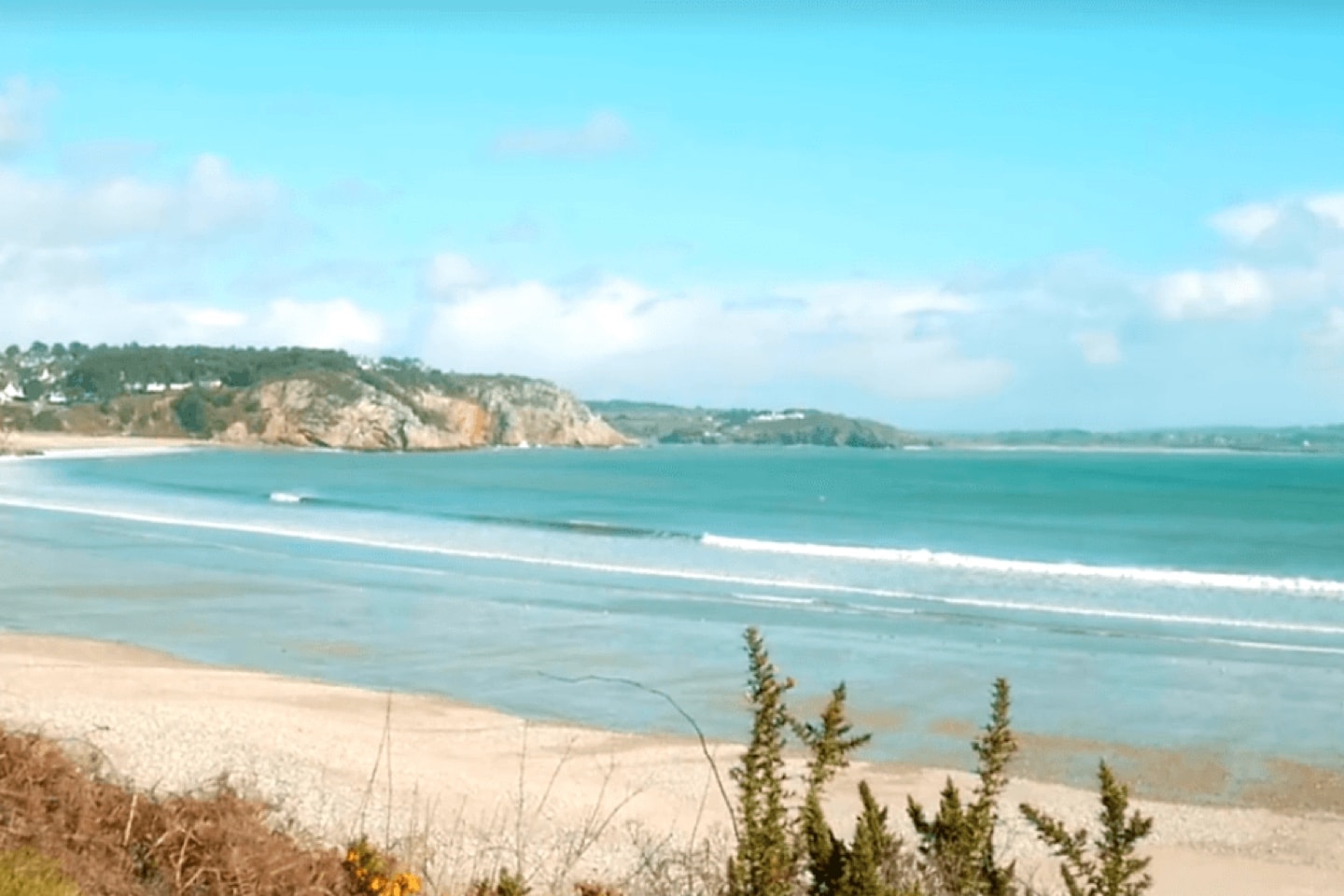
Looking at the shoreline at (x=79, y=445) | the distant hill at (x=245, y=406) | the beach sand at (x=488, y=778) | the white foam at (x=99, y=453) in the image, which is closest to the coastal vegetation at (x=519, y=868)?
the beach sand at (x=488, y=778)

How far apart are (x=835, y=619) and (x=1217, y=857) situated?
1526 cm

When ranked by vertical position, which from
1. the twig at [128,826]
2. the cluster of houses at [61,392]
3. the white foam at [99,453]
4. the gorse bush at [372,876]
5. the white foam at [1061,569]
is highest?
the cluster of houses at [61,392]

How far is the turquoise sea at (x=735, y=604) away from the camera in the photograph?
19.3 metres

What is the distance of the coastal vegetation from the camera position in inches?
138

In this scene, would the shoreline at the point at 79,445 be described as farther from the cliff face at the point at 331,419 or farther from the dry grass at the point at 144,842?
the dry grass at the point at 144,842

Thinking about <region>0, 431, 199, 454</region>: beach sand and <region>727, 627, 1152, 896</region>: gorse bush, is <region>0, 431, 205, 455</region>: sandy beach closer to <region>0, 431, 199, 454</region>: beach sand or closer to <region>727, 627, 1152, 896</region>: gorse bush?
<region>0, 431, 199, 454</region>: beach sand

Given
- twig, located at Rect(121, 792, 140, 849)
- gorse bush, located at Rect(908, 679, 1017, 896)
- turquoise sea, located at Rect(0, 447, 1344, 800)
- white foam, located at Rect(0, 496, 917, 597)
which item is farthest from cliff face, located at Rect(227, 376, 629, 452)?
gorse bush, located at Rect(908, 679, 1017, 896)

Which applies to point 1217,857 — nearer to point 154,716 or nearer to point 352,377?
point 154,716

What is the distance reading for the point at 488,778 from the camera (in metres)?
14.1

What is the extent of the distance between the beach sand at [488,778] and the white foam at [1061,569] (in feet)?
79.1

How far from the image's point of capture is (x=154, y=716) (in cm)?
1572

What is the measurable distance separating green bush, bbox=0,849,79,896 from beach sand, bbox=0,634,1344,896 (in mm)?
5491


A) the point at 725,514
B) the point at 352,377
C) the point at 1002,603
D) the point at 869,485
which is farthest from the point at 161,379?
the point at 1002,603

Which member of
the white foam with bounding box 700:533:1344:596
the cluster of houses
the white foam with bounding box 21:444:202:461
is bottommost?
the white foam with bounding box 21:444:202:461
